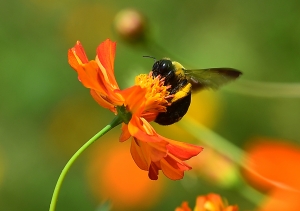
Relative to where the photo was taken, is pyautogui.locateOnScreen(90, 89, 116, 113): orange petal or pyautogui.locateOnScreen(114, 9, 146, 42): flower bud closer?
pyautogui.locateOnScreen(90, 89, 116, 113): orange petal

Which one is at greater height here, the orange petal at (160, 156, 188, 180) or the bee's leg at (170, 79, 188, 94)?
the bee's leg at (170, 79, 188, 94)

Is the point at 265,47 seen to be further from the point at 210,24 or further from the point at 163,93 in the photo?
the point at 163,93

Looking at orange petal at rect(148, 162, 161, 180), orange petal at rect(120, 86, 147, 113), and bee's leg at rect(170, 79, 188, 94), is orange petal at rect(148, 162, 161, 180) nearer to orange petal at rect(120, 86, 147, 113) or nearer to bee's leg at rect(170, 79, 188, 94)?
orange petal at rect(120, 86, 147, 113)

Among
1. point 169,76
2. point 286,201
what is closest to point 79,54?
point 169,76

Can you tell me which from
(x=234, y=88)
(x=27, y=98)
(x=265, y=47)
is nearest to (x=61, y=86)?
(x=27, y=98)

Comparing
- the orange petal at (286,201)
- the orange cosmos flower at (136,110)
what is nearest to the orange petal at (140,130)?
the orange cosmos flower at (136,110)

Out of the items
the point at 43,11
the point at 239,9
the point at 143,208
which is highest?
the point at 43,11

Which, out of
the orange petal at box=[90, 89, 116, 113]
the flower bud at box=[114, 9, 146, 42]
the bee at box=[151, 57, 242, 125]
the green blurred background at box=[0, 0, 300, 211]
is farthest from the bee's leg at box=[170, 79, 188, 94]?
the green blurred background at box=[0, 0, 300, 211]

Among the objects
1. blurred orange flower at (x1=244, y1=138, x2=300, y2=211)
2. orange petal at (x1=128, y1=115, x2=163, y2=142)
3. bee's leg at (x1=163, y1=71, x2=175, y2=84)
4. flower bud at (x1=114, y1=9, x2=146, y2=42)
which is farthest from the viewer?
flower bud at (x1=114, y1=9, x2=146, y2=42)

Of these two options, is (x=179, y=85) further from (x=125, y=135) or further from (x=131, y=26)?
(x=131, y=26)
